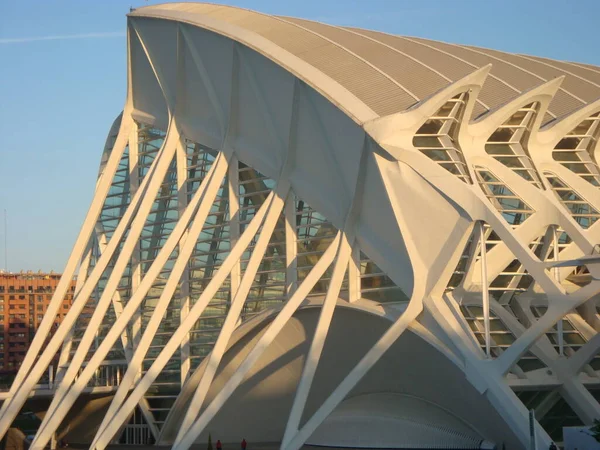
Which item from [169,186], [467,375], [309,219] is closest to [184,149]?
[169,186]

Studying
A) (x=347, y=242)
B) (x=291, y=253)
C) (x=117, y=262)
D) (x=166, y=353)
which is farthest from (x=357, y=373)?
(x=117, y=262)

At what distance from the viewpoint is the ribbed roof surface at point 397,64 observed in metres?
41.7

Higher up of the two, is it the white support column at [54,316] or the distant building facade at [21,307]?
the distant building facade at [21,307]

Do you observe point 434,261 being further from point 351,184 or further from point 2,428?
point 2,428

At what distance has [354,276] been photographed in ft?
138

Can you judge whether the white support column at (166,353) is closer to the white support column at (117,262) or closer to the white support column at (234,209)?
the white support column at (117,262)

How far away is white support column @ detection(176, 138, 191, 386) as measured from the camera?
50188 millimetres

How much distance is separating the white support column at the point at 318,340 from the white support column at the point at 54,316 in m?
12.9

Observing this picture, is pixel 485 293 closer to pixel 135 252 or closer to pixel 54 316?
pixel 54 316

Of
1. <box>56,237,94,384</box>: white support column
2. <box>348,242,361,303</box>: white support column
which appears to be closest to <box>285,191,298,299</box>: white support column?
<box>348,242,361,303</box>: white support column

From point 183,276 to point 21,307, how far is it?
11417 centimetres

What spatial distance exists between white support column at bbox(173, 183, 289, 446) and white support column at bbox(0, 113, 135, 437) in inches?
323

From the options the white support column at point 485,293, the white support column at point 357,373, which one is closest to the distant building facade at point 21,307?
the white support column at point 357,373

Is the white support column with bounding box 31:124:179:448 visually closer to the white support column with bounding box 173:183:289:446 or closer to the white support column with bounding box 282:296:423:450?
the white support column with bounding box 173:183:289:446
